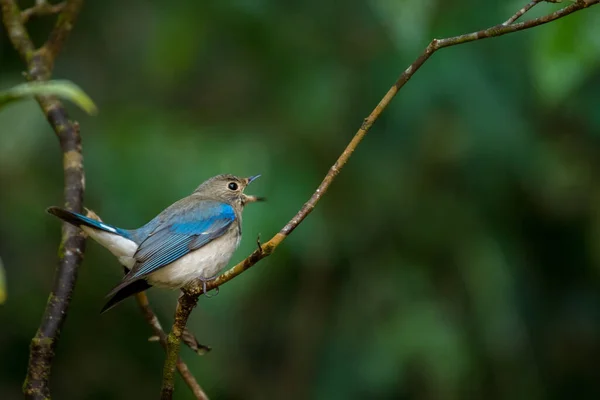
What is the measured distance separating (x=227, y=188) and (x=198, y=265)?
903 mm

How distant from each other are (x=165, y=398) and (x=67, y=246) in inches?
33.4

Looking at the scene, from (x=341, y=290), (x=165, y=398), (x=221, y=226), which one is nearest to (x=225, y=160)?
(x=221, y=226)

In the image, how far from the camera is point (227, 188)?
477 cm

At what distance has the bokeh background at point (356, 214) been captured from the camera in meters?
5.57

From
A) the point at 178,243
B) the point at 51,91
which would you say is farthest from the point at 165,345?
the point at 51,91

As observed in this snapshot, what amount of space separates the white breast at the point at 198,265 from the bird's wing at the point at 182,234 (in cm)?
3

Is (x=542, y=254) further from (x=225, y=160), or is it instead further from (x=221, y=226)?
(x=221, y=226)

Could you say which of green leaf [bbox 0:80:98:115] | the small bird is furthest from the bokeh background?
green leaf [bbox 0:80:98:115]

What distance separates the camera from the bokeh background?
18.3 ft

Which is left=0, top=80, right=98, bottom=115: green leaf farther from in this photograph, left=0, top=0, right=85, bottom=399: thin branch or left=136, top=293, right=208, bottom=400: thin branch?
left=136, top=293, right=208, bottom=400: thin branch

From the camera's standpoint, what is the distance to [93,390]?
19.4 ft

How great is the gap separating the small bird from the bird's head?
0.01 meters

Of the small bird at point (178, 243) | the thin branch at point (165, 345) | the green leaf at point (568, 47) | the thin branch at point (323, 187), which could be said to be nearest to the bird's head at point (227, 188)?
the small bird at point (178, 243)

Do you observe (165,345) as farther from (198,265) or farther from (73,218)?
(198,265)
